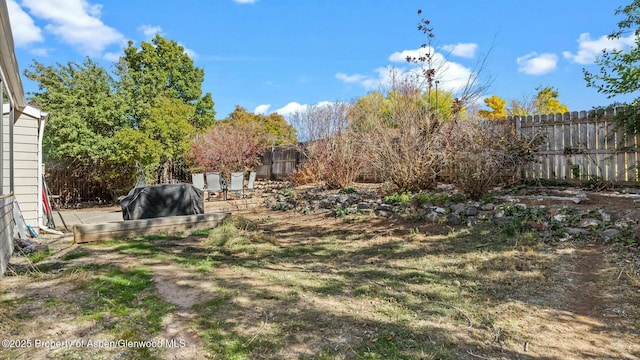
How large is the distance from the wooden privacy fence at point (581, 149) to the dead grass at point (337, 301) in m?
4.05

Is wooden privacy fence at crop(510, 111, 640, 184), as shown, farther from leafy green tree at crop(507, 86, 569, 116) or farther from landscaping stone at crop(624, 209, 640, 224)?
leafy green tree at crop(507, 86, 569, 116)

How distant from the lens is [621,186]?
6.60 m

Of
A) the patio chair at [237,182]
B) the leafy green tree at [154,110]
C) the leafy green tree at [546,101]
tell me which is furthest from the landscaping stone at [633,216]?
the leafy green tree at [546,101]

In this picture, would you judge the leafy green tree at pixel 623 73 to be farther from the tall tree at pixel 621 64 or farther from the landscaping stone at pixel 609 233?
the landscaping stone at pixel 609 233

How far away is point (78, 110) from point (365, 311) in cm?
1228

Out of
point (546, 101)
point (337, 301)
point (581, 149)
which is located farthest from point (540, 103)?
point (337, 301)

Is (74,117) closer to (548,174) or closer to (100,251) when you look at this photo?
(100,251)

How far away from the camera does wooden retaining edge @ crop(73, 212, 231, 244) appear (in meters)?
4.75

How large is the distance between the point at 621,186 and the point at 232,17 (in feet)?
30.0

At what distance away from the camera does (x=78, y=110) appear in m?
11.2

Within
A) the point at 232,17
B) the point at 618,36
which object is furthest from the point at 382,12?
the point at 618,36

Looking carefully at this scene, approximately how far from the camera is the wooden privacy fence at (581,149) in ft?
21.9

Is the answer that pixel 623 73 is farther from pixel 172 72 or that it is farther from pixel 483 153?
pixel 172 72

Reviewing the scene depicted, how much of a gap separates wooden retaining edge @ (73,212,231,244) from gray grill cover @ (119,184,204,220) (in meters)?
0.84
